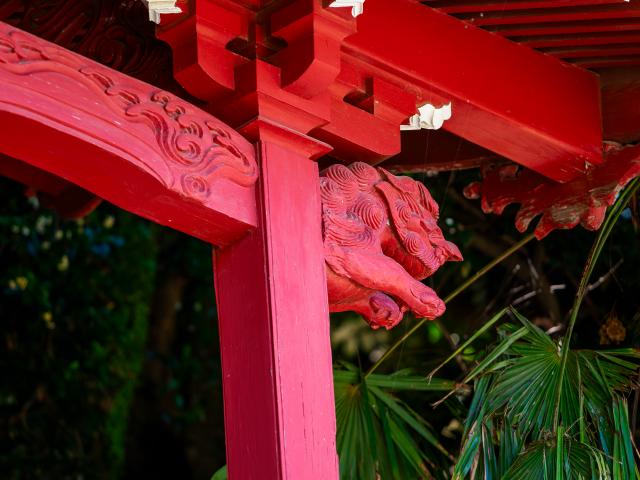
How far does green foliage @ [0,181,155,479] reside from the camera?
5238 millimetres

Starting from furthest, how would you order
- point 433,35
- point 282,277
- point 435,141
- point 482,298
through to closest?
point 482,298
point 435,141
point 433,35
point 282,277

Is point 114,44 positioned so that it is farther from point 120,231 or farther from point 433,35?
point 120,231

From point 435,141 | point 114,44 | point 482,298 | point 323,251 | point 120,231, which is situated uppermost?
point 114,44

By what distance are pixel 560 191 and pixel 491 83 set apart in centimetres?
37

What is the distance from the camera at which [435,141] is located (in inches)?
117

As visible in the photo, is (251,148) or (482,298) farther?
(482,298)

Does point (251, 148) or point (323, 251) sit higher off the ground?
point (251, 148)

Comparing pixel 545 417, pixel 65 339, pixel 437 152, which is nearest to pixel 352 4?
pixel 437 152

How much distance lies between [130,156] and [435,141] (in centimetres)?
115

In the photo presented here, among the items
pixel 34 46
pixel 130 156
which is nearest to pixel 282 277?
pixel 130 156

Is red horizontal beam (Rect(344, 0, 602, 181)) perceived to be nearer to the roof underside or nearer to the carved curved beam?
the roof underside

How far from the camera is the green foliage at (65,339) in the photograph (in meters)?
5.24

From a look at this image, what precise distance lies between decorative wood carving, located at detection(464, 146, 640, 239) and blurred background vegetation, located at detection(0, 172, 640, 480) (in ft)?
2.48

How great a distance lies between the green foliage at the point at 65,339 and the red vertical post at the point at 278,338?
321cm
